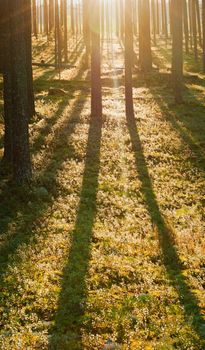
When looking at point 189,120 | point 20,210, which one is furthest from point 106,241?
point 189,120

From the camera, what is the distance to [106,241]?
10.5 m

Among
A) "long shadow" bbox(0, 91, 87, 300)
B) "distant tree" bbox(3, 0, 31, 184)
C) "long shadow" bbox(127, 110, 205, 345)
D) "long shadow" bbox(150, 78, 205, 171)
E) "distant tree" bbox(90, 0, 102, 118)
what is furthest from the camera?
"distant tree" bbox(90, 0, 102, 118)

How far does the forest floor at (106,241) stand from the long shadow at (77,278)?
0.02 meters

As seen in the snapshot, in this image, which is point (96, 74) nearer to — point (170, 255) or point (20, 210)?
point (20, 210)

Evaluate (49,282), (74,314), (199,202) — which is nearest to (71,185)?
(199,202)

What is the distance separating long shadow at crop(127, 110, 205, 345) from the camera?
757 cm

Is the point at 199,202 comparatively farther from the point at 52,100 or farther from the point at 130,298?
the point at 52,100

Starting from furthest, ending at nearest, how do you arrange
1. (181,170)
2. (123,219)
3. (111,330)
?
(181,170)
(123,219)
(111,330)

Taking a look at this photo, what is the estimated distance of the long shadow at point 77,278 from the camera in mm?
6949

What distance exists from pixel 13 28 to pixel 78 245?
6366mm

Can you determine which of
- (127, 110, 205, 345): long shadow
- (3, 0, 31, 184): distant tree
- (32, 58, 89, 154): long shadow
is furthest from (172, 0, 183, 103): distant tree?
(3, 0, 31, 184): distant tree

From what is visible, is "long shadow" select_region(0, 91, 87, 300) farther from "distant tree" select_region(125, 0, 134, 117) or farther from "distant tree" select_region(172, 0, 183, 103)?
"distant tree" select_region(172, 0, 183, 103)

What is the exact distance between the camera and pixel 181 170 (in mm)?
16188

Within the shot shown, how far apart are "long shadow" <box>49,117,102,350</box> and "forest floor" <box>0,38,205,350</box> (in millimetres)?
21
